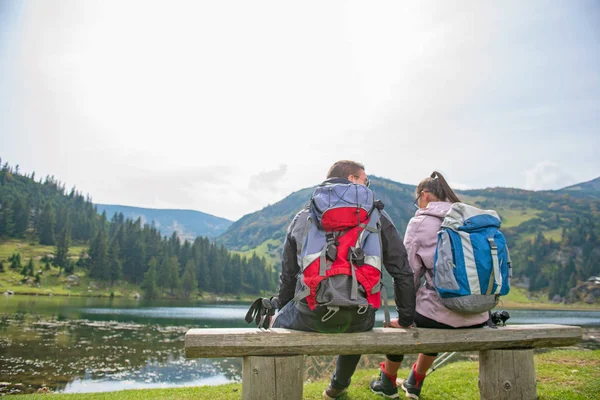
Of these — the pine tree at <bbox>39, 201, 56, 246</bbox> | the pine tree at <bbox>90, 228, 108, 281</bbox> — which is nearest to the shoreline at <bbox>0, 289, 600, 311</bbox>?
the pine tree at <bbox>90, 228, 108, 281</bbox>

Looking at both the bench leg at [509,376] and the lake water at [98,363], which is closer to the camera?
the bench leg at [509,376]

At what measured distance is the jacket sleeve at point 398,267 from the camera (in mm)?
4453

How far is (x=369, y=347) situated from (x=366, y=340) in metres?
0.10

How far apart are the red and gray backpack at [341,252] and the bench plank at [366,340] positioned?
13.3 inches

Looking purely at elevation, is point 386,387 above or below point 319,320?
below

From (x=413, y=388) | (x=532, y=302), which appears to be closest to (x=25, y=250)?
(x=413, y=388)

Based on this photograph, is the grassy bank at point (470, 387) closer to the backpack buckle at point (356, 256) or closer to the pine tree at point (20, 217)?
the backpack buckle at point (356, 256)

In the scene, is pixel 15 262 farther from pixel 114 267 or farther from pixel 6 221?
pixel 6 221

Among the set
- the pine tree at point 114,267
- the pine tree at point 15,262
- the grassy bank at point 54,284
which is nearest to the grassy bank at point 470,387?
the grassy bank at point 54,284

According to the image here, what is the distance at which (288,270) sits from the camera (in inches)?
186

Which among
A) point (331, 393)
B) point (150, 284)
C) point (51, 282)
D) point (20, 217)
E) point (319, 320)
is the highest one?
point (20, 217)

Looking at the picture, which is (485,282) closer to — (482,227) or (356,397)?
(482,227)

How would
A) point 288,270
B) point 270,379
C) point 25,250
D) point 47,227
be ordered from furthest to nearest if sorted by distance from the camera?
1. point 47,227
2. point 25,250
3. point 288,270
4. point 270,379

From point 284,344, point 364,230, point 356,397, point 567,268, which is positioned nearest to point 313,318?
point 284,344
